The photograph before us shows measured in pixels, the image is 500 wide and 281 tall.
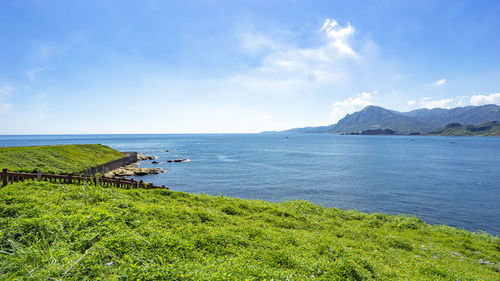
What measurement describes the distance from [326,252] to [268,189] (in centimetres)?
2771

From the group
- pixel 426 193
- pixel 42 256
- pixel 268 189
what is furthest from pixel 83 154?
pixel 426 193

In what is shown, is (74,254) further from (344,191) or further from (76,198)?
(344,191)

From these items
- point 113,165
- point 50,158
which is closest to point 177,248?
point 50,158

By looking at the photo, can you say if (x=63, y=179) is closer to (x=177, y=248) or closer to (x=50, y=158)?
(x=177, y=248)

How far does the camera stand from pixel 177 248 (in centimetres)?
658

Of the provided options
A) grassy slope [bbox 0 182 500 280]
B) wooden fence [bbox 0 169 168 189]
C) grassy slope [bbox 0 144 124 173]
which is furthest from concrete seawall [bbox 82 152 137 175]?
grassy slope [bbox 0 182 500 280]

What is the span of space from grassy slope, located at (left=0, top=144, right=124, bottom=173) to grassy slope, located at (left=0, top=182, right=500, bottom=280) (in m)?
21.4

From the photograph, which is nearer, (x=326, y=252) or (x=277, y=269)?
(x=277, y=269)

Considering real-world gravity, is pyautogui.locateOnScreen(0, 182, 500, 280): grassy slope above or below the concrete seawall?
above

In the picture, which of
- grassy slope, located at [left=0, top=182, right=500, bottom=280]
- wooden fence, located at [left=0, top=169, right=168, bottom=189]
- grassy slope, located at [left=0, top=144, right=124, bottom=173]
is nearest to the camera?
grassy slope, located at [left=0, top=182, right=500, bottom=280]

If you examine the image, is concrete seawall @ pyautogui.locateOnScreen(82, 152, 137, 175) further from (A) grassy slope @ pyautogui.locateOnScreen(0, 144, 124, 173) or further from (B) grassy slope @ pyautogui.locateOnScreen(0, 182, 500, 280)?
(B) grassy slope @ pyautogui.locateOnScreen(0, 182, 500, 280)

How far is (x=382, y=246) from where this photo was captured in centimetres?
1163

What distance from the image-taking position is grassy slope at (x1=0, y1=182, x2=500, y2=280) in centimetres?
503

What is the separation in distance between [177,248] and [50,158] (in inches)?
1708
